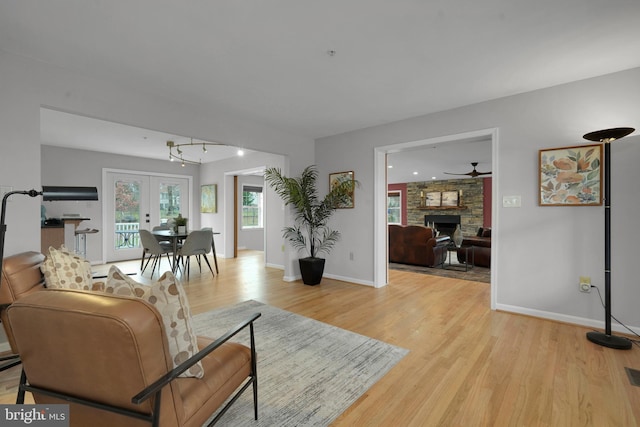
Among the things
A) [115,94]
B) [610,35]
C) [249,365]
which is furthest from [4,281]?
[610,35]

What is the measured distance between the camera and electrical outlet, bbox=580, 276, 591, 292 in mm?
2832

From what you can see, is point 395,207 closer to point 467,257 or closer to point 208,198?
point 467,257

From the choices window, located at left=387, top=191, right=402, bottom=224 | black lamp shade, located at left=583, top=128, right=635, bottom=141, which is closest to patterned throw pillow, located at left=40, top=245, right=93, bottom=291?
black lamp shade, located at left=583, top=128, right=635, bottom=141

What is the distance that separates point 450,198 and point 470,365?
30.8 ft

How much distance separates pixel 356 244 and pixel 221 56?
3164mm

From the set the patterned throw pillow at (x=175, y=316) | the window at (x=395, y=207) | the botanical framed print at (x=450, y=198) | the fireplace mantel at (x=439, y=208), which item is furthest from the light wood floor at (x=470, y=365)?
the window at (x=395, y=207)

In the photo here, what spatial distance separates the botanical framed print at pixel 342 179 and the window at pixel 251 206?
398 cm

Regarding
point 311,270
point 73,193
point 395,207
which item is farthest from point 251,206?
point 395,207

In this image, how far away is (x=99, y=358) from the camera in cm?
92

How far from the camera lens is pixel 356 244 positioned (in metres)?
4.63

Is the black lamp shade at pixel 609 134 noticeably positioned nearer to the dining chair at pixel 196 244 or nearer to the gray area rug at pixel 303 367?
the gray area rug at pixel 303 367

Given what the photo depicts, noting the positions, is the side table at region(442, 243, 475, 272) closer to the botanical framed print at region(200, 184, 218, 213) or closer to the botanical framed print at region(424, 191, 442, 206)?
the botanical framed print at region(424, 191, 442, 206)

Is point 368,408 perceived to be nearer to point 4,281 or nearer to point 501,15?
point 4,281

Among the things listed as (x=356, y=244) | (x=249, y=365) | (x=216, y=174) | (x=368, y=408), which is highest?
(x=216, y=174)
